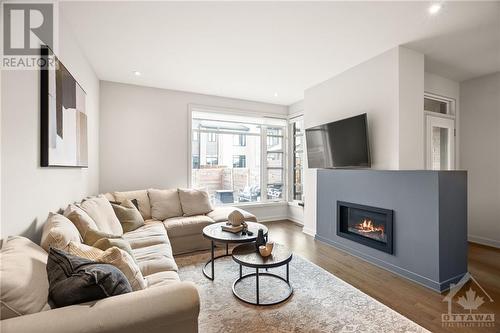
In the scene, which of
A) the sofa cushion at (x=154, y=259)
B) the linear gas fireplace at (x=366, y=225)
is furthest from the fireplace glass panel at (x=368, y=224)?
the sofa cushion at (x=154, y=259)

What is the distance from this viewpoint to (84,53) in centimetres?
294

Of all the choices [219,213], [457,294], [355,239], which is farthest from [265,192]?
[457,294]

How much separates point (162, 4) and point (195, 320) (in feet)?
8.00

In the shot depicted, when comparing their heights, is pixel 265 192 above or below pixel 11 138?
below

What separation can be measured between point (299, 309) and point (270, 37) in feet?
9.04

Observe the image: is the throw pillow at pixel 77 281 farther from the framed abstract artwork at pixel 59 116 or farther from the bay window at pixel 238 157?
the bay window at pixel 238 157

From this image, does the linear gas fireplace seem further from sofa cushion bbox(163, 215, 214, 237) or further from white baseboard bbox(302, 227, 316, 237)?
sofa cushion bbox(163, 215, 214, 237)

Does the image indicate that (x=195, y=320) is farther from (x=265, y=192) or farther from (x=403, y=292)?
(x=265, y=192)

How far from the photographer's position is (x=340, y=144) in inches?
134

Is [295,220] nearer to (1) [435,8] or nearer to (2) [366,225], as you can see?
(2) [366,225]

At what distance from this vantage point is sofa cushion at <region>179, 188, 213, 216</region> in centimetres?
380

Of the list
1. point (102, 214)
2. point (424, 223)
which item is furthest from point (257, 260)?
point (424, 223)

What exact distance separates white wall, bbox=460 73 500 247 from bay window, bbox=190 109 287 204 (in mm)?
3301

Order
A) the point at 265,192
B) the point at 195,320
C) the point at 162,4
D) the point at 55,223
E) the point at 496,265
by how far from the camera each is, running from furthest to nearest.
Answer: the point at 265,192 < the point at 496,265 < the point at 162,4 < the point at 55,223 < the point at 195,320
